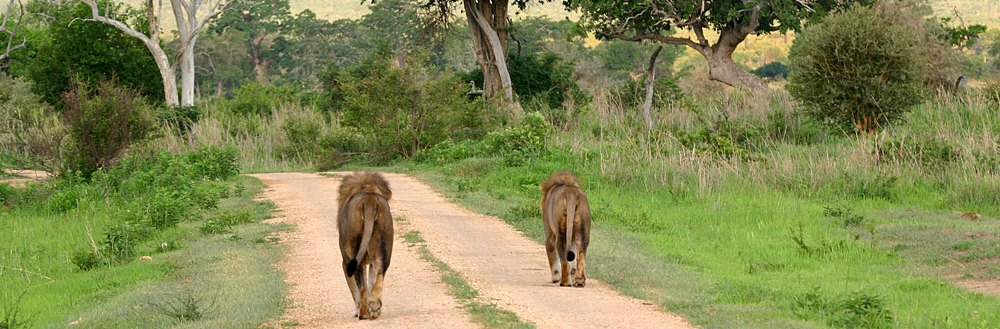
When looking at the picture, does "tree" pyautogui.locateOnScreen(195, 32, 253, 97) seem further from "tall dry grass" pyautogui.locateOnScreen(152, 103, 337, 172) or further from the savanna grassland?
"tall dry grass" pyautogui.locateOnScreen(152, 103, 337, 172)

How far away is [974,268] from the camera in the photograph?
39.9ft

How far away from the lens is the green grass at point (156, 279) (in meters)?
9.81

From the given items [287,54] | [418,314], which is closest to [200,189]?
[418,314]

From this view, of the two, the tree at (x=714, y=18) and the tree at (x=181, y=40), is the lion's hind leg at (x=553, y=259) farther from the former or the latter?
the tree at (x=181, y=40)

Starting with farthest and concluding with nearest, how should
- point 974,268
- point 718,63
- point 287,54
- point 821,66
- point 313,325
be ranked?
point 287,54
point 718,63
point 821,66
point 974,268
point 313,325

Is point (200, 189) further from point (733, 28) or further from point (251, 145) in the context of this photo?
point (733, 28)

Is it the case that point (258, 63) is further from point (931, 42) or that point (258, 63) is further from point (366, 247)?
point (366, 247)

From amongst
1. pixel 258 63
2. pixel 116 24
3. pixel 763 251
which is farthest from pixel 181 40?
pixel 258 63

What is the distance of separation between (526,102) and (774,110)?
30.3 ft

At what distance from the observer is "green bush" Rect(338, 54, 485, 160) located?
2731 cm

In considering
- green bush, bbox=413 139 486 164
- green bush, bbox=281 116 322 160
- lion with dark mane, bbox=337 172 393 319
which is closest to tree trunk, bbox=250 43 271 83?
green bush, bbox=281 116 322 160

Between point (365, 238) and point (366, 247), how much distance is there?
62 millimetres

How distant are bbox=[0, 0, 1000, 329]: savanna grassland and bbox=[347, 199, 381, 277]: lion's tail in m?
0.90

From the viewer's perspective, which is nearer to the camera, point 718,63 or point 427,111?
point 427,111
